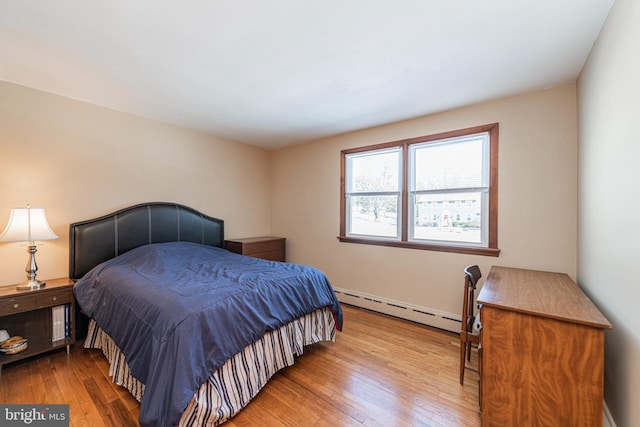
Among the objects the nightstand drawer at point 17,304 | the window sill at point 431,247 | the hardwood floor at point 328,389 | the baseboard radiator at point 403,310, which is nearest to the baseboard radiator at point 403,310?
the baseboard radiator at point 403,310

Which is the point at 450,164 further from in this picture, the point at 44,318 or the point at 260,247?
the point at 44,318

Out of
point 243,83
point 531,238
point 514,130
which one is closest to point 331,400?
point 531,238

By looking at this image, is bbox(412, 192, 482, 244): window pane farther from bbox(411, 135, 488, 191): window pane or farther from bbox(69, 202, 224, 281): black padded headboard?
bbox(69, 202, 224, 281): black padded headboard

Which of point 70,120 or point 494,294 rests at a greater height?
point 70,120

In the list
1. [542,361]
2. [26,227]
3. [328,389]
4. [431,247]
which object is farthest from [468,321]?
[26,227]

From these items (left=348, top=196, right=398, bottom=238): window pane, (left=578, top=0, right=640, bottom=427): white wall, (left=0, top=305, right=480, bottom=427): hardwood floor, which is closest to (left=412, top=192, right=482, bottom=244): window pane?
(left=348, top=196, right=398, bottom=238): window pane

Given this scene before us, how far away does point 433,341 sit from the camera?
2.57 metres

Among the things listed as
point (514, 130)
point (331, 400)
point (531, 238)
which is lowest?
point (331, 400)

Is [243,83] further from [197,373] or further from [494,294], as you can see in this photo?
[494,294]

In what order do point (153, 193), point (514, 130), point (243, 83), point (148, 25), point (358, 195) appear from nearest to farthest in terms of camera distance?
point (148, 25)
point (243, 83)
point (514, 130)
point (153, 193)
point (358, 195)

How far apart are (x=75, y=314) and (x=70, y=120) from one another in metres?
1.91

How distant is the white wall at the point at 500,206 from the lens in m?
2.23

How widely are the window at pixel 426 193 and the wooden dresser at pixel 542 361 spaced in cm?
123

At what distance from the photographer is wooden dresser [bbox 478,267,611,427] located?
125 centimetres
